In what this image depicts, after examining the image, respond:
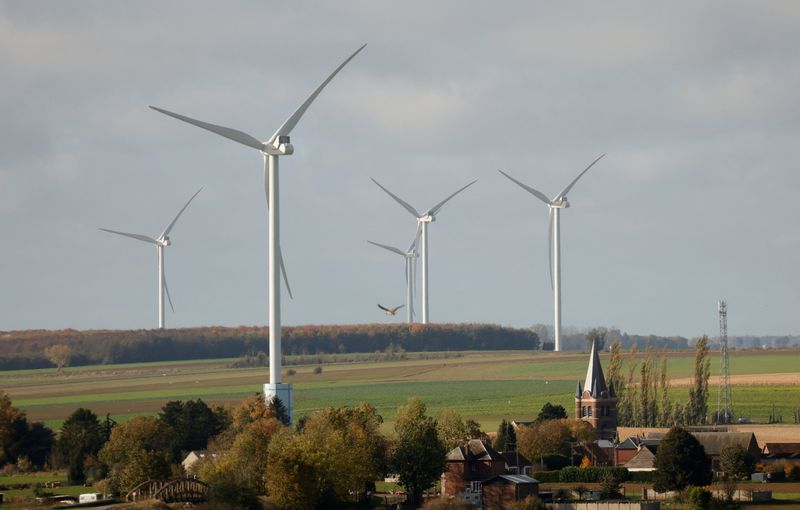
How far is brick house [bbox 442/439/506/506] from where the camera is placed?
128125 millimetres

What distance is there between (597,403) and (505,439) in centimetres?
2308

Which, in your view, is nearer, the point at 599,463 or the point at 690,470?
the point at 690,470

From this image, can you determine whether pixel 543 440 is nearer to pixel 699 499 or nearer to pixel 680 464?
pixel 680 464

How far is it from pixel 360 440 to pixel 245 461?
914 cm

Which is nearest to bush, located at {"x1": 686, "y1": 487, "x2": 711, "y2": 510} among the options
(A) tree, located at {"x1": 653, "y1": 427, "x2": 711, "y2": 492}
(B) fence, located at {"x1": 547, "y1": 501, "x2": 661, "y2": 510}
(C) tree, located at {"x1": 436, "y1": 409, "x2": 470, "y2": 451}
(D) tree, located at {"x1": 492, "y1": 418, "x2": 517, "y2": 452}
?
(B) fence, located at {"x1": 547, "y1": 501, "x2": 661, "y2": 510}

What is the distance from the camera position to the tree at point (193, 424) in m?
146

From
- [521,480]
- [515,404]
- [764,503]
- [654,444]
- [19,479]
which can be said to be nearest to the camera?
[764,503]

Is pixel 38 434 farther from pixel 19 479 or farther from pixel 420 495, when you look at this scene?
pixel 420 495

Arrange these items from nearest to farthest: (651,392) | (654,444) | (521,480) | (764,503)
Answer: (764,503) < (521,480) < (654,444) < (651,392)

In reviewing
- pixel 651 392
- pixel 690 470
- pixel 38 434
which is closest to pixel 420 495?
pixel 690 470

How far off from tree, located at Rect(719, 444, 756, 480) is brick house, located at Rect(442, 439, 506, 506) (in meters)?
17.3

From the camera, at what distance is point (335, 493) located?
113875 millimetres

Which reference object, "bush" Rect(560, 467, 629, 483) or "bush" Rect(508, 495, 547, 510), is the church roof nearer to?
"bush" Rect(560, 467, 629, 483)

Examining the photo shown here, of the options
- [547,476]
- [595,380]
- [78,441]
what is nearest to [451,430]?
[547,476]
